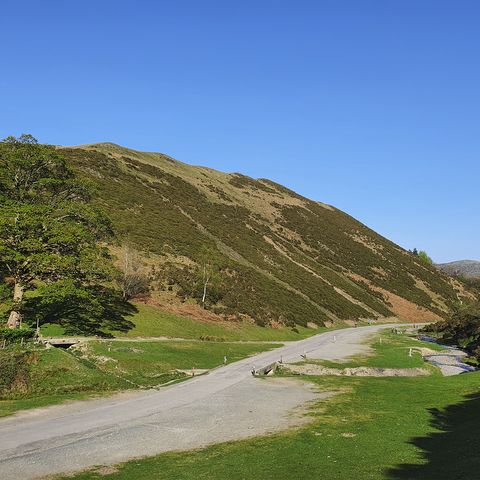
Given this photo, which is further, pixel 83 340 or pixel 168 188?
pixel 168 188

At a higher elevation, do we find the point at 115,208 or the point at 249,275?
the point at 115,208

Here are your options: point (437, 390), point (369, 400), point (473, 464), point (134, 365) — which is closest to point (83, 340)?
point (134, 365)

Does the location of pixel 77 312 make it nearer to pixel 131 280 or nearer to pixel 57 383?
pixel 131 280

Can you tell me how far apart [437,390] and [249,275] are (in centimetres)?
4984

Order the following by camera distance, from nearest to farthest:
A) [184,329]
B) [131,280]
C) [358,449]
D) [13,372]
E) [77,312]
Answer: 1. [358,449]
2. [13,372]
3. [77,312]
4. [184,329]
5. [131,280]

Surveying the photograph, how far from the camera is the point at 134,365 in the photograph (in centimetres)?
3500

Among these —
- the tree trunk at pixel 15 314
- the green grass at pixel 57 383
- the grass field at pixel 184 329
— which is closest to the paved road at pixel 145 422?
the green grass at pixel 57 383

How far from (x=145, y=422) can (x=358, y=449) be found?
10228mm

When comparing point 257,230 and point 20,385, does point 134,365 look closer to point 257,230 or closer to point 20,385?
point 20,385

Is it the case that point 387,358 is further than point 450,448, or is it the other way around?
point 387,358

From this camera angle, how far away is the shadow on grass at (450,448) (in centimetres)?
1458

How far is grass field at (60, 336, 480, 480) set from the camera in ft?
51.2

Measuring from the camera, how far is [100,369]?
32750 mm

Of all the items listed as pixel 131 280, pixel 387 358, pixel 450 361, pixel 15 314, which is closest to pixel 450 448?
pixel 387 358
